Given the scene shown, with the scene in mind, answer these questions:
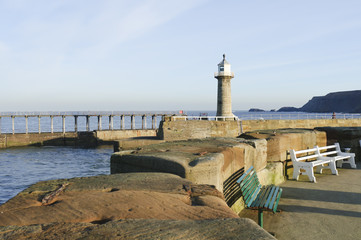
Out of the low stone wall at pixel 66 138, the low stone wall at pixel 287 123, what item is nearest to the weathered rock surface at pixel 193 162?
the low stone wall at pixel 287 123

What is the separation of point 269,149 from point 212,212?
538 centimetres

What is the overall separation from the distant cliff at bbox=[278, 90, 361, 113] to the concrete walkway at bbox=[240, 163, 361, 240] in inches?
6366

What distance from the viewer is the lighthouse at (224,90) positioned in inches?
1135

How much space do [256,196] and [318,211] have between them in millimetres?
1164

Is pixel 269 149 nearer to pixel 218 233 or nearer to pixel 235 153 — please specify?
pixel 235 153

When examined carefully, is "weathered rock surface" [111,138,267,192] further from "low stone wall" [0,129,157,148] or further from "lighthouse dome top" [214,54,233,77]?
"low stone wall" [0,129,157,148]

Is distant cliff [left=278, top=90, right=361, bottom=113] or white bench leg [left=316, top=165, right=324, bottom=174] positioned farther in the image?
distant cliff [left=278, top=90, right=361, bottom=113]

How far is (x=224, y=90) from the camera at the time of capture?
29.0 m

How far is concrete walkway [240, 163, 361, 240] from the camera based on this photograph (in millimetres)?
4219

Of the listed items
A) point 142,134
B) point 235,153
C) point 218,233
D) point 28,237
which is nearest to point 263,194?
point 235,153

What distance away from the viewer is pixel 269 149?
7461 millimetres

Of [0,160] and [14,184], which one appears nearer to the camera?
[14,184]

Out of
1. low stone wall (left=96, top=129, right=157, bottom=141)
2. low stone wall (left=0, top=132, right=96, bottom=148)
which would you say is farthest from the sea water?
low stone wall (left=96, top=129, right=157, bottom=141)

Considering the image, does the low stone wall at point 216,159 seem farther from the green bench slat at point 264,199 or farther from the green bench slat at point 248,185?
the green bench slat at point 264,199
